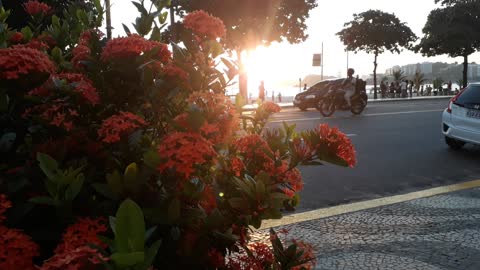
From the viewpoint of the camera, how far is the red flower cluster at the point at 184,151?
137cm

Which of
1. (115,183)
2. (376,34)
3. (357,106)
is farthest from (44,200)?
(376,34)

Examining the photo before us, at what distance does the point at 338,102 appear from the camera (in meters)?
17.4

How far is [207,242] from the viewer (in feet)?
5.47

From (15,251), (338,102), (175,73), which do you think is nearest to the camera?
(15,251)

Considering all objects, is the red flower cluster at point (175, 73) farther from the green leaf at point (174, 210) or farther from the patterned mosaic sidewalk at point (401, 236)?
the patterned mosaic sidewalk at point (401, 236)

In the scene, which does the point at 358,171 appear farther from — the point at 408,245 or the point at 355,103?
the point at 355,103

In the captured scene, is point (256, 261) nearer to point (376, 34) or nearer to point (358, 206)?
point (358, 206)

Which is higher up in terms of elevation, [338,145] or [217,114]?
[217,114]

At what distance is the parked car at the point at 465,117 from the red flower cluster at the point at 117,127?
312 inches

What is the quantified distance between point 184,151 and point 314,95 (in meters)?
18.8

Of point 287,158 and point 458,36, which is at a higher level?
point 458,36

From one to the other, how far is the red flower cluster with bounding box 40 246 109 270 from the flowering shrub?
0.69 feet

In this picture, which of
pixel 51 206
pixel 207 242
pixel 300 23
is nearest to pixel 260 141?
pixel 207 242

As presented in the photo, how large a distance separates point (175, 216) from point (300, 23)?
32.3 meters
